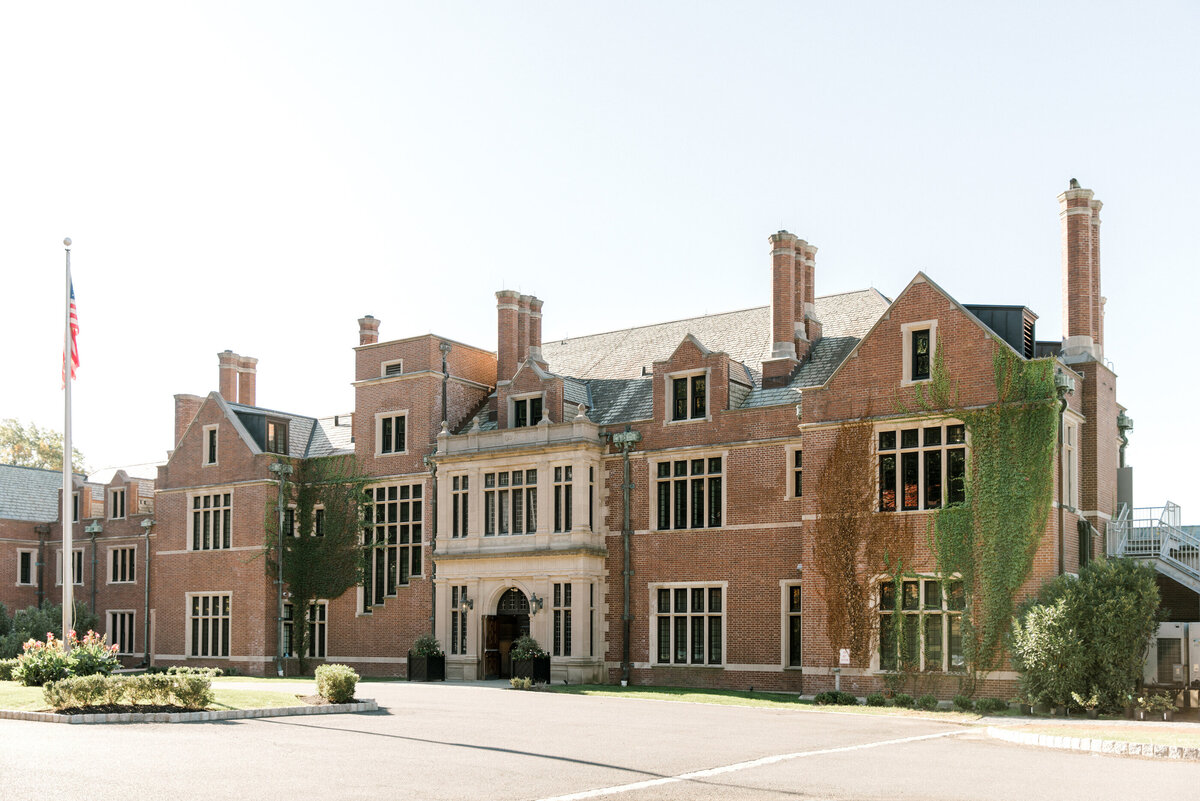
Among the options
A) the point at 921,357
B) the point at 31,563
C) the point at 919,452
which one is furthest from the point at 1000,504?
the point at 31,563

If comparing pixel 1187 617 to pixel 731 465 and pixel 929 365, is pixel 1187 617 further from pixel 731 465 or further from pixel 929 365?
pixel 731 465

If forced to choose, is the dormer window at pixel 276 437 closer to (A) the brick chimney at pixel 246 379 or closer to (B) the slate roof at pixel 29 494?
(A) the brick chimney at pixel 246 379

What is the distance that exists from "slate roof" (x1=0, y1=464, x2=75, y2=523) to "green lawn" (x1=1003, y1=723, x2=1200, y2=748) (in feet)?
153

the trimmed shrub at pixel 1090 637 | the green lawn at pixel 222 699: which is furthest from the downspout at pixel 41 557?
the trimmed shrub at pixel 1090 637

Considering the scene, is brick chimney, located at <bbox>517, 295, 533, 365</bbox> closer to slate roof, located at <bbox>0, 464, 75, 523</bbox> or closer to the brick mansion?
the brick mansion

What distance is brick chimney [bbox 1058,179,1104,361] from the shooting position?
30.3 m

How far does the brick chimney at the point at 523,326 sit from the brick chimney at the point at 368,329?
7.14 metres

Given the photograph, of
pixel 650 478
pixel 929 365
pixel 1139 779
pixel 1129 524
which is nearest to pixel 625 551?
pixel 650 478

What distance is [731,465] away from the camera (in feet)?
112

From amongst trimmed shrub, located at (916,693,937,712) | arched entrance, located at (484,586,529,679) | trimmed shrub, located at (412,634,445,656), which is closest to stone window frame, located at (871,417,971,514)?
trimmed shrub, located at (916,693,937,712)

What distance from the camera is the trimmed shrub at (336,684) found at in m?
23.4

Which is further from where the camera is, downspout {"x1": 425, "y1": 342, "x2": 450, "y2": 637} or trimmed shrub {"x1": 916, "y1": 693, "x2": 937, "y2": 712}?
downspout {"x1": 425, "y1": 342, "x2": 450, "y2": 637}

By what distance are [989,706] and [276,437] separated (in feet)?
89.8

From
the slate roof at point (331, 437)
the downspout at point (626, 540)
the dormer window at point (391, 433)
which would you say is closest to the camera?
the downspout at point (626, 540)
